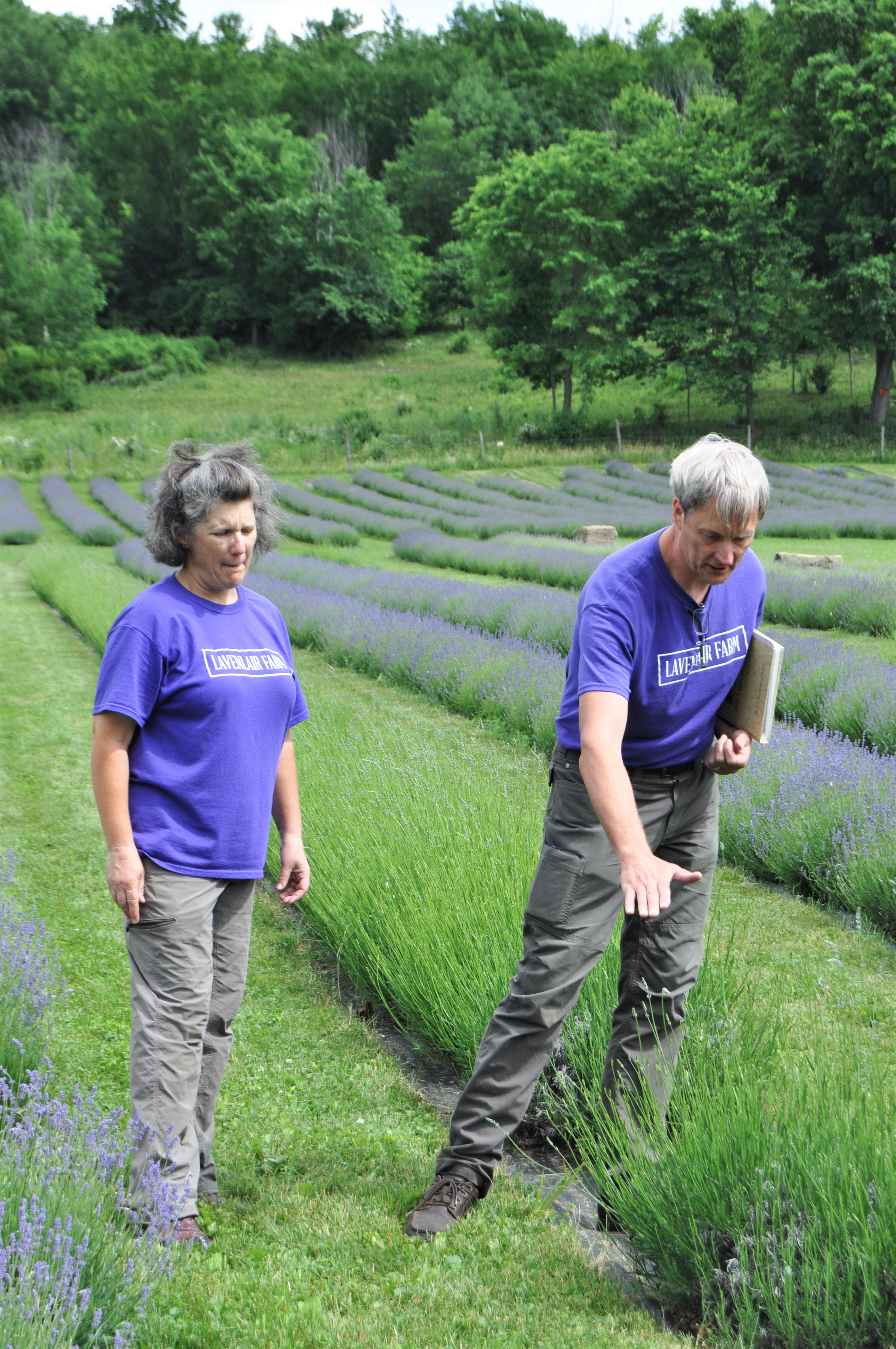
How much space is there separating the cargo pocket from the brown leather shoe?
1.03 metres

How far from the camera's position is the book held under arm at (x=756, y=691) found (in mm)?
2496

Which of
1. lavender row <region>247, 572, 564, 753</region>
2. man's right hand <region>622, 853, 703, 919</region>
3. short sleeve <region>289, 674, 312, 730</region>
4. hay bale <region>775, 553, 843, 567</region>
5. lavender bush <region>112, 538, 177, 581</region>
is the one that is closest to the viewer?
man's right hand <region>622, 853, 703, 919</region>

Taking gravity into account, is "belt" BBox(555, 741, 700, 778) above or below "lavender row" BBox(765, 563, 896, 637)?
above

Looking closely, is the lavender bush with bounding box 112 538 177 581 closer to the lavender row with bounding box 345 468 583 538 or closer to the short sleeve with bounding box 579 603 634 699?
the lavender row with bounding box 345 468 583 538

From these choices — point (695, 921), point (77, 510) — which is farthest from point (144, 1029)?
point (77, 510)

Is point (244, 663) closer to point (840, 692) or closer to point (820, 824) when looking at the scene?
point (820, 824)

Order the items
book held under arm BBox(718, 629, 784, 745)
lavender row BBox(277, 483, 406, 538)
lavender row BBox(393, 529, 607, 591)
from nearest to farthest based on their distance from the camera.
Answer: book held under arm BBox(718, 629, 784, 745) < lavender row BBox(393, 529, 607, 591) < lavender row BBox(277, 483, 406, 538)

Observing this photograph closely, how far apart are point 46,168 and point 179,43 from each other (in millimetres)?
16639

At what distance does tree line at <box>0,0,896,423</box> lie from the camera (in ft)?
108

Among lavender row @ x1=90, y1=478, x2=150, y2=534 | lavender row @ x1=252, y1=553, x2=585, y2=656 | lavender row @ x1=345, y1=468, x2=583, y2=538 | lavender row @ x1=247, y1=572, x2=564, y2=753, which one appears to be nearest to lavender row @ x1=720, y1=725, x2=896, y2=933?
lavender row @ x1=247, y1=572, x2=564, y2=753

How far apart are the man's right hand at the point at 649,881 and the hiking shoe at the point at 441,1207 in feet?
2.96

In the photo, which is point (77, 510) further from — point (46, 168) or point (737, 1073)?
point (46, 168)

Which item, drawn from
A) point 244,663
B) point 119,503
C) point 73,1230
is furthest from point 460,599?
point 119,503

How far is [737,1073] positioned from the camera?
8.27ft
